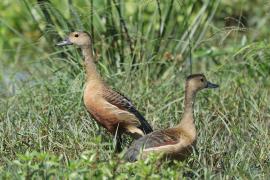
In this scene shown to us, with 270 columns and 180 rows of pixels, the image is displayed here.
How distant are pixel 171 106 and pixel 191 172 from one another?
64.9 inches

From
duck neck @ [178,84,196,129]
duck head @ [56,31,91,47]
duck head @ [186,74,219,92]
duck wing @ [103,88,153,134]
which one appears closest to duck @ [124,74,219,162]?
duck neck @ [178,84,196,129]

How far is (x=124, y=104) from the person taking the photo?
311 inches

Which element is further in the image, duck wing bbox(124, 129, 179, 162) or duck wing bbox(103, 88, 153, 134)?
duck wing bbox(103, 88, 153, 134)

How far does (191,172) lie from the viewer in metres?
6.86

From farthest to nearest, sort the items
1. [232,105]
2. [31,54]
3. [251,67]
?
[31,54], [251,67], [232,105]

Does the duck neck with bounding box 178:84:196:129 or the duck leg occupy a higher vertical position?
the duck neck with bounding box 178:84:196:129

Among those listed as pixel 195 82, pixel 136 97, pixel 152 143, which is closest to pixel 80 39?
pixel 136 97

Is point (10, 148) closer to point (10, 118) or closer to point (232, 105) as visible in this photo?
point (10, 118)

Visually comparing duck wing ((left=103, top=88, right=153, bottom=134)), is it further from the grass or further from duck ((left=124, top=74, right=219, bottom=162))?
duck ((left=124, top=74, right=219, bottom=162))

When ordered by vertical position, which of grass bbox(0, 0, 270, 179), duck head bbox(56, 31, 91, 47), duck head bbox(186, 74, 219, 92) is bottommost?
grass bbox(0, 0, 270, 179)

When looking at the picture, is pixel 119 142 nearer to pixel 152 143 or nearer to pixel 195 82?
pixel 195 82

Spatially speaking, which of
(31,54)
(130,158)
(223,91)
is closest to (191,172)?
(130,158)

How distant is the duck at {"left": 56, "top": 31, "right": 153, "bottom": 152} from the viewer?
25.6 ft

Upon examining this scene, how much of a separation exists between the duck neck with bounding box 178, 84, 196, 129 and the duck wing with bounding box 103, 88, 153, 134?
0.59m
